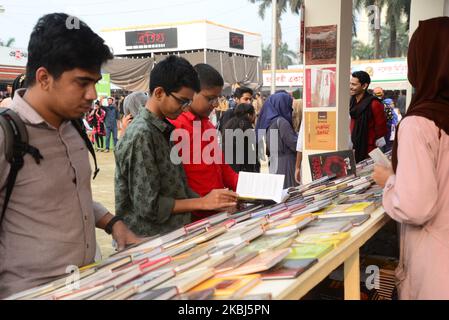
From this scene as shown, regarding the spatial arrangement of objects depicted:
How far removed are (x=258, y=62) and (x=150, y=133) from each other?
911 inches

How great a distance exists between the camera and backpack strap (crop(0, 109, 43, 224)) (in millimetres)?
1320

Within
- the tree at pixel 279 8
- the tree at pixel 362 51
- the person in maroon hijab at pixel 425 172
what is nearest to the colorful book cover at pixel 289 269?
the person in maroon hijab at pixel 425 172

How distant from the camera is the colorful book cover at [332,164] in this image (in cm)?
286

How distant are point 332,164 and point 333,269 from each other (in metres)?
1.60

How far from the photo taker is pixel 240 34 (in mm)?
23672

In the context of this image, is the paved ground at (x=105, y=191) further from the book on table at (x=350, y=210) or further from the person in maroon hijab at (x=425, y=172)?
the person in maroon hijab at (x=425, y=172)

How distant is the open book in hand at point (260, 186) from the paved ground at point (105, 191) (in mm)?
2377

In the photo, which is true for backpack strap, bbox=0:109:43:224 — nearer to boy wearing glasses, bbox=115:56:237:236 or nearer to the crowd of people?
the crowd of people

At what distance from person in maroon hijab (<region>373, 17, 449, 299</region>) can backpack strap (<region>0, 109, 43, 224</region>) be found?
1241mm

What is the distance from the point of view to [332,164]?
9.49ft

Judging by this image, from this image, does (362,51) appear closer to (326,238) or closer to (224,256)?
(326,238)

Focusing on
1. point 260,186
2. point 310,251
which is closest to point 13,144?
point 310,251

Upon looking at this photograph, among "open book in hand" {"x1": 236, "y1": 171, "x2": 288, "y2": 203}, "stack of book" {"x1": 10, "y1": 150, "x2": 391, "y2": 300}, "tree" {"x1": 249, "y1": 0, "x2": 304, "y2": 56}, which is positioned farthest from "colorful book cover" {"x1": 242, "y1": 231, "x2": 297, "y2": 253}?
"tree" {"x1": 249, "y1": 0, "x2": 304, "y2": 56}
